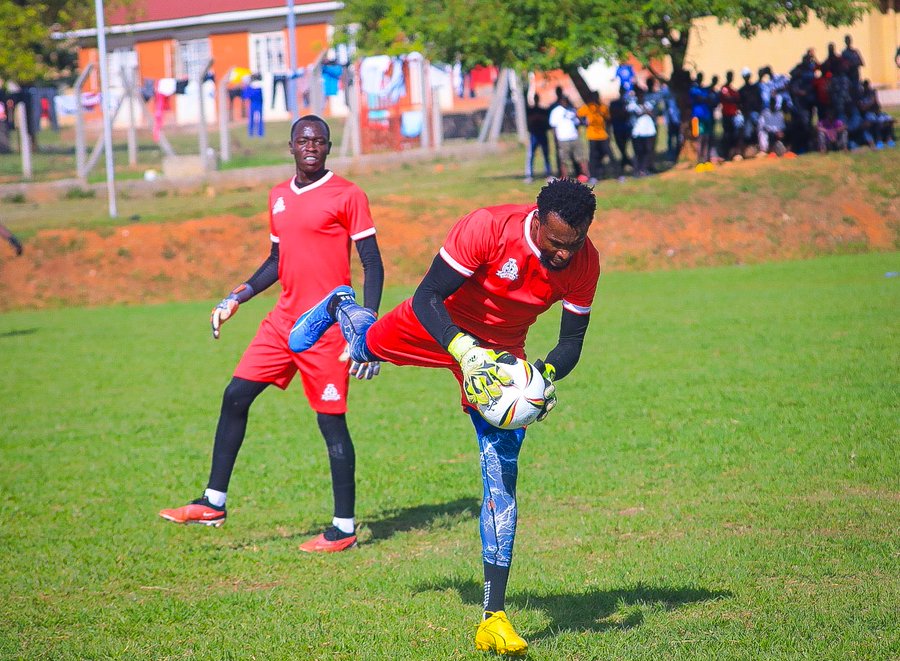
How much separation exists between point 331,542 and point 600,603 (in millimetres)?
2046

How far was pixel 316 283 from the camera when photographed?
712 centimetres

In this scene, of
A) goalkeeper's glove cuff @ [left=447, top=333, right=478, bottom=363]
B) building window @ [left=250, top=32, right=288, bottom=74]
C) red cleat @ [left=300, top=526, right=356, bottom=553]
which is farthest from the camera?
building window @ [left=250, top=32, right=288, bottom=74]

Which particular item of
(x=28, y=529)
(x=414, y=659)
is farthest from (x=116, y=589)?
(x=414, y=659)

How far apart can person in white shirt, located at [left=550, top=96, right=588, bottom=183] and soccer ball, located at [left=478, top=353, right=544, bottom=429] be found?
66.6 feet

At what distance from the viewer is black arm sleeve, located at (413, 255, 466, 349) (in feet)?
17.2

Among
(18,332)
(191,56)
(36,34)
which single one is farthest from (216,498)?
(191,56)

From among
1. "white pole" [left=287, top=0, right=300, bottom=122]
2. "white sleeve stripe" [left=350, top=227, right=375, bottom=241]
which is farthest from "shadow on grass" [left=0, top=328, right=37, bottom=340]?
"white sleeve stripe" [left=350, top=227, right=375, bottom=241]

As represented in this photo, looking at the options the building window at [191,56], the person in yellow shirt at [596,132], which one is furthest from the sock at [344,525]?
the building window at [191,56]

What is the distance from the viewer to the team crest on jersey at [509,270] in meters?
5.28

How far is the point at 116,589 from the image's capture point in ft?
21.4

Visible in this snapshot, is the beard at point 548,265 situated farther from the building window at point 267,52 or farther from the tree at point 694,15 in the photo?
the building window at point 267,52

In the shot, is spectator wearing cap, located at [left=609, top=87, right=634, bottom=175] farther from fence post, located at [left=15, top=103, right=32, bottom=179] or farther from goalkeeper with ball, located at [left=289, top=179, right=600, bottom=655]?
goalkeeper with ball, located at [left=289, top=179, right=600, bottom=655]

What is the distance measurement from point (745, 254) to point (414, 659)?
61.8 ft

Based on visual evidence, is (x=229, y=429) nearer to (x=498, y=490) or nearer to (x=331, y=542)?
(x=331, y=542)
